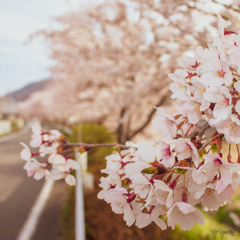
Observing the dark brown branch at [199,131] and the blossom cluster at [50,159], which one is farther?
the blossom cluster at [50,159]

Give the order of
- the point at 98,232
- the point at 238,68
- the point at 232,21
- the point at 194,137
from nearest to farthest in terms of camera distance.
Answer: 1. the point at 238,68
2. the point at 194,137
3. the point at 232,21
4. the point at 98,232

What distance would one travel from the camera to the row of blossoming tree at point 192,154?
62 centimetres

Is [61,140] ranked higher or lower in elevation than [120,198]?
lower

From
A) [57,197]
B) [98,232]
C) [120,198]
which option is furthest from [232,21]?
[57,197]

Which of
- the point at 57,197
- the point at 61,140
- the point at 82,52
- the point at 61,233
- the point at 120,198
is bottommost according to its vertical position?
the point at 57,197

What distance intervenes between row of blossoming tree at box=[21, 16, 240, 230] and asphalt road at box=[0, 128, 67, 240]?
4407 mm

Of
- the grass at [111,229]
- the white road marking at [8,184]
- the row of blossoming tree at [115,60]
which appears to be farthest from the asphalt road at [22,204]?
the row of blossoming tree at [115,60]

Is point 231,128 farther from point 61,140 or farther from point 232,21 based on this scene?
point 232,21

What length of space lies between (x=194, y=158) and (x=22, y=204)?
6225mm

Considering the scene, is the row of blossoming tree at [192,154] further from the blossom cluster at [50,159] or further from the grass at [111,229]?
the grass at [111,229]

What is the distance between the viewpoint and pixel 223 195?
0.66 m

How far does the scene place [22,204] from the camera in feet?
19.3

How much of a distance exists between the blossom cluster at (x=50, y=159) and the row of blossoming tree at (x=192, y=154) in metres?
0.30

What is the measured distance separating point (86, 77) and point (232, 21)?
27.8ft
